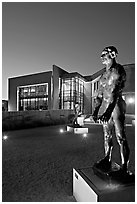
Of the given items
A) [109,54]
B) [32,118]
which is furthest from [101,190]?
[32,118]

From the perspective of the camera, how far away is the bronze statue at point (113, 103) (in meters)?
1.85

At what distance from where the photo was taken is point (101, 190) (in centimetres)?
164

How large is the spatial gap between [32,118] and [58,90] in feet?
39.6

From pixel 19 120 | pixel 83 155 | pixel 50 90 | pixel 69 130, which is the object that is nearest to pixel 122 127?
pixel 83 155

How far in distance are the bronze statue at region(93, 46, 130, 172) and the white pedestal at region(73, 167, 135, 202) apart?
0.21 m

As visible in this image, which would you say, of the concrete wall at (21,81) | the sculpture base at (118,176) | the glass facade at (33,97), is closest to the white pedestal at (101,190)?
the sculpture base at (118,176)

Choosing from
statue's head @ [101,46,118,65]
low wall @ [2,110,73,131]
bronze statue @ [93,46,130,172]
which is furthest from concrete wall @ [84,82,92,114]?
statue's head @ [101,46,118,65]

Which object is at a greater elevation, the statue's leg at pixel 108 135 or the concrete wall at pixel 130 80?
the concrete wall at pixel 130 80

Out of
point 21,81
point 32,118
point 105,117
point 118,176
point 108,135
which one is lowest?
point 32,118

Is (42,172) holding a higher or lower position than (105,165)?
lower

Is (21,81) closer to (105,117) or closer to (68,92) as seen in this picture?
(68,92)

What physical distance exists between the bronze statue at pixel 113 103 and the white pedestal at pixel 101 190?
211 millimetres

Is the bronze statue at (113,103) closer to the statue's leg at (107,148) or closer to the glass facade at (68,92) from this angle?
the statue's leg at (107,148)

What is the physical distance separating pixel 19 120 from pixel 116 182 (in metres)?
8.93
